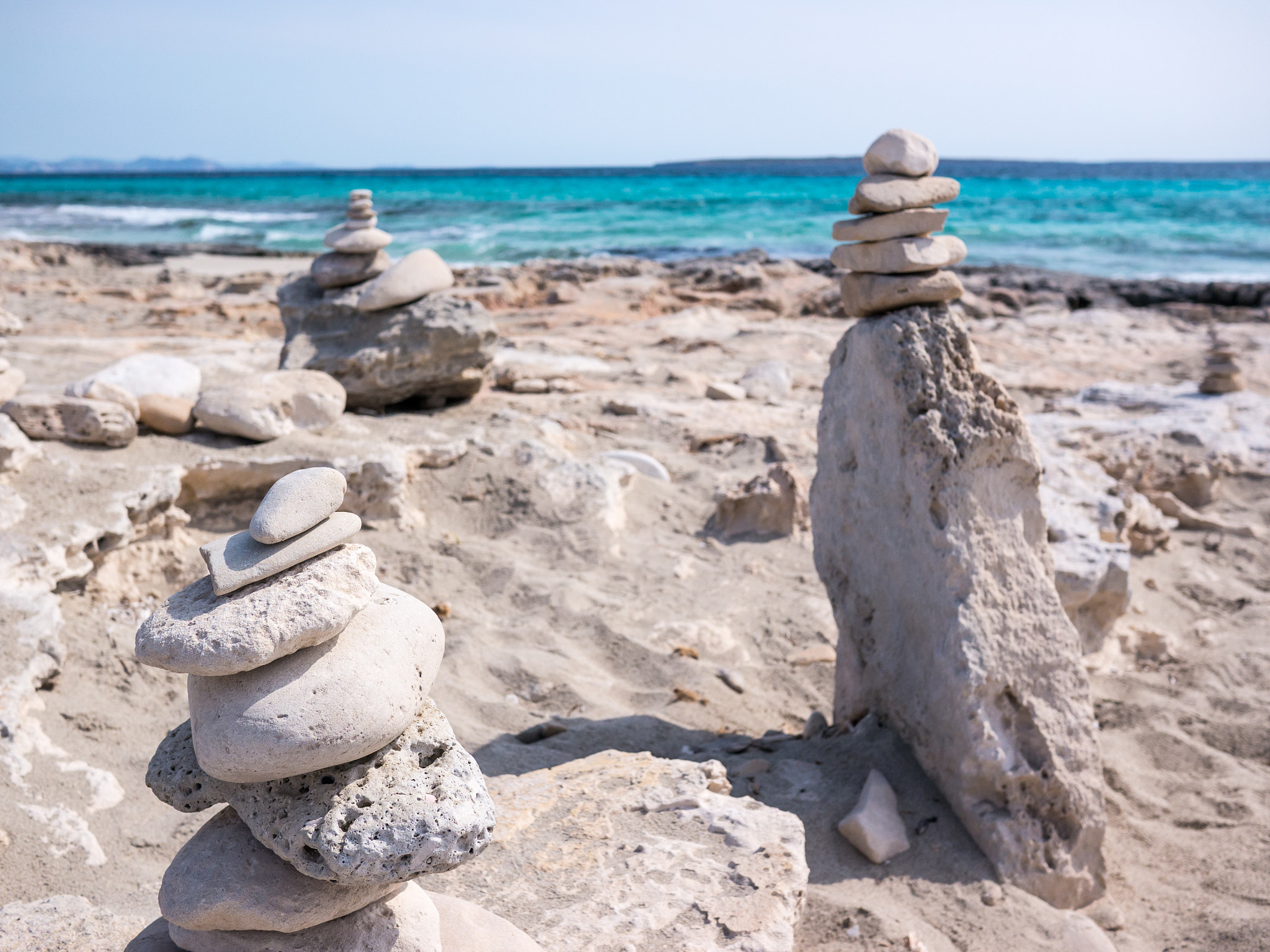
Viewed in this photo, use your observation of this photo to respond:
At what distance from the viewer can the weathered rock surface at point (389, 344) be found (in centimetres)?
611

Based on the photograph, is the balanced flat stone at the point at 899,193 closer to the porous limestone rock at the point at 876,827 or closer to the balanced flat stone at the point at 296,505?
the porous limestone rock at the point at 876,827

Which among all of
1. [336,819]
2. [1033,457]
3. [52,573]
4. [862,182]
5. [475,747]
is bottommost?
[475,747]

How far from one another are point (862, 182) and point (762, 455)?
340cm

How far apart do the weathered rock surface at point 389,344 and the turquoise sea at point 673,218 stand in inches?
604

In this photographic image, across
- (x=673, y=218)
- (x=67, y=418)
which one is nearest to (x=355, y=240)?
(x=67, y=418)

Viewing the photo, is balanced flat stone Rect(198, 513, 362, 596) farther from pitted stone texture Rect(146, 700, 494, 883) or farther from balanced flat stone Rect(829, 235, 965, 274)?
balanced flat stone Rect(829, 235, 965, 274)

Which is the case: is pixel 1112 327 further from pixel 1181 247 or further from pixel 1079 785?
pixel 1181 247

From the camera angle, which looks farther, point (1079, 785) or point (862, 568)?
point (862, 568)

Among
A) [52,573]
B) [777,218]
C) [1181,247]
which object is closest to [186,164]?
[777,218]

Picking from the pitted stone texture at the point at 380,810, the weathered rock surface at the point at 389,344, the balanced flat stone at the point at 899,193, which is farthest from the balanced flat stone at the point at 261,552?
the weathered rock surface at the point at 389,344

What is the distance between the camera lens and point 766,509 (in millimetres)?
5719

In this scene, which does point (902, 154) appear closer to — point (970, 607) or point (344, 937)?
point (970, 607)

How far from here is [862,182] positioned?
11.1ft

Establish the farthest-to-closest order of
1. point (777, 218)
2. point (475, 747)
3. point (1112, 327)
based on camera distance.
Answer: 1. point (777, 218)
2. point (1112, 327)
3. point (475, 747)
